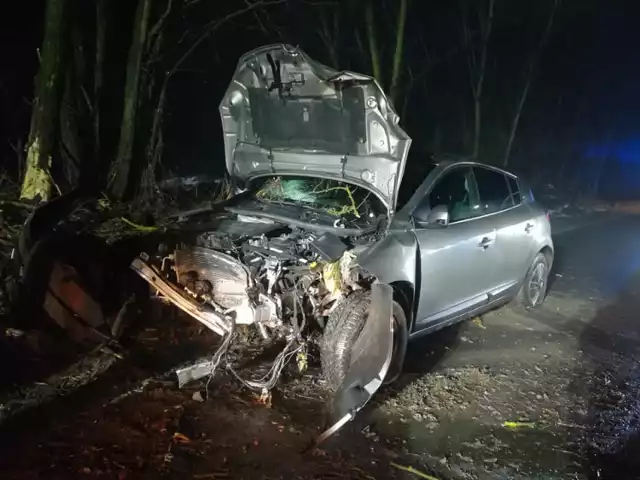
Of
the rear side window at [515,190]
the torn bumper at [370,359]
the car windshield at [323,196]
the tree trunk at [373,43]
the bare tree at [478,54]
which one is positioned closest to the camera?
the torn bumper at [370,359]

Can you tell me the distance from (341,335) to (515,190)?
3161 mm

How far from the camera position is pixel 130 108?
998 cm

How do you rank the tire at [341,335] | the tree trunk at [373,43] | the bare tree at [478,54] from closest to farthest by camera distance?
the tire at [341,335], the tree trunk at [373,43], the bare tree at [478,54]

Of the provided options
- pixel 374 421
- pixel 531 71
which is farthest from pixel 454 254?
pixel 531 71

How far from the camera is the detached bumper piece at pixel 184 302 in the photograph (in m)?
4.87

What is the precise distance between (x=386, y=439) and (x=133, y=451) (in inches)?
65.7

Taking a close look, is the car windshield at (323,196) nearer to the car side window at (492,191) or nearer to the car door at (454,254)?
the car door at (454,254)

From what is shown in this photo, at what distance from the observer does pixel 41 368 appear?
493 centimetres

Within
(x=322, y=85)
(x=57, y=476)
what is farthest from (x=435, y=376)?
(x=57, y=476)

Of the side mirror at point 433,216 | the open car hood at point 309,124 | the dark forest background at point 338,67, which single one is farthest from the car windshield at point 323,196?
the dark forest background at point 338,67

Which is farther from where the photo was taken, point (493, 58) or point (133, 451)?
→ point (493, 58)

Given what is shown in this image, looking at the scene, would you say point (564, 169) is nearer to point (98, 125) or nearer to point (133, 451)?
point (98, 125)

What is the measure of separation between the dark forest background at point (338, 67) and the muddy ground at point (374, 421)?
1928 mm

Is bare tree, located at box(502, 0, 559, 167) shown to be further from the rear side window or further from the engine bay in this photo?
the engine bay
